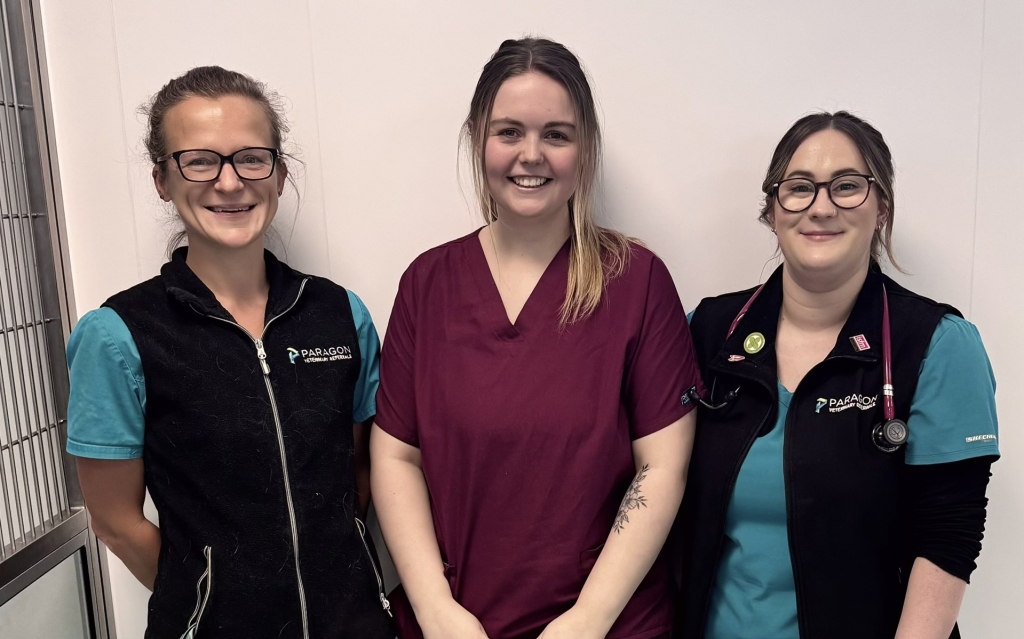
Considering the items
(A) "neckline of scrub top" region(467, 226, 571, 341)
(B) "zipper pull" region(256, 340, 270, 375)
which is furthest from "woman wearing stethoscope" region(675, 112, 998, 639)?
(B) "zipper pull" region(256, 340, 270, 375)

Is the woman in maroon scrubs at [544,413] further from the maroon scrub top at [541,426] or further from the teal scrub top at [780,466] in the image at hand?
the teal scrub top at [780,466]

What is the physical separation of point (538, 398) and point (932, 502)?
25.6 inches

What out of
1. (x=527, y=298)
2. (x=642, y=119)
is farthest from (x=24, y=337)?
(x=642, y=119)

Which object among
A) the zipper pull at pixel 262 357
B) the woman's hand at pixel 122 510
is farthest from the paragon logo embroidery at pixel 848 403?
the woman's hand at pixel 122 510

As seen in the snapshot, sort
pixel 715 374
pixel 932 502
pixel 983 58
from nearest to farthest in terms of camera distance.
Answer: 1. pixel 932 502
2. pixel 715 374
3. pixel 983 58

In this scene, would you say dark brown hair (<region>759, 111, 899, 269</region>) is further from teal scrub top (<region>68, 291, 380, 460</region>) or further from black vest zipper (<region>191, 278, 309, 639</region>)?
teal scrub top (<region>68, 291, 380, 460</region>)

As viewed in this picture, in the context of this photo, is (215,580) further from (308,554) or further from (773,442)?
(773,442)

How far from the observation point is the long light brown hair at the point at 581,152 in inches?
48.9

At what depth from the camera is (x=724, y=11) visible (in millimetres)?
1491

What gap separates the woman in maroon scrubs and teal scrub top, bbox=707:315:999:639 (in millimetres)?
112

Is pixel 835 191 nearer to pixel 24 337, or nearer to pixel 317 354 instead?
pixel 317 354

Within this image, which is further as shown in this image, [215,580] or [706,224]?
[706,224]

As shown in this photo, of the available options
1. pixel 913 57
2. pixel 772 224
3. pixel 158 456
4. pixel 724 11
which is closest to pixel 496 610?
pixel 158 456

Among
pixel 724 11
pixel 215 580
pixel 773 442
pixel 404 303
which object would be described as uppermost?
pixel 724 11
